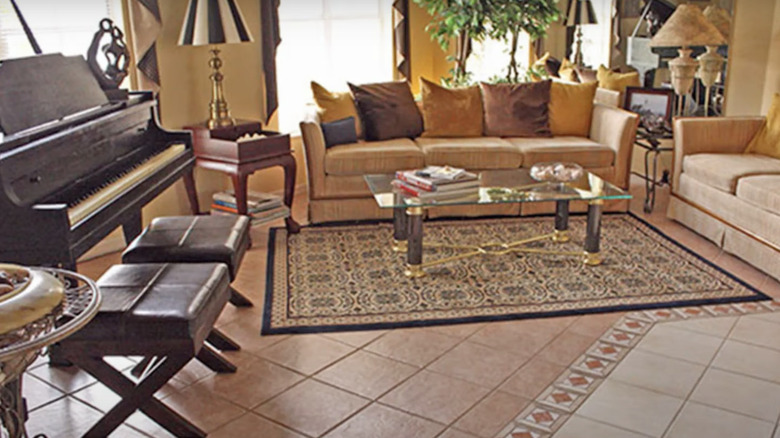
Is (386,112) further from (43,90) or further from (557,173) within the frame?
(43,90)

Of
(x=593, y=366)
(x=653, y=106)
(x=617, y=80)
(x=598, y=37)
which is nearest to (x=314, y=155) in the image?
(x=593, y=366)

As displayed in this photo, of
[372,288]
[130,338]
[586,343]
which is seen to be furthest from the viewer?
[372,288]

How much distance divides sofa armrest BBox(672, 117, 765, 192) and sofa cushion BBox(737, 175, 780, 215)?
2.08 ft

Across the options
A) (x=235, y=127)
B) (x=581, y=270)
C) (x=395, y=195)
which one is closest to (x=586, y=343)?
(x=581, y=270)

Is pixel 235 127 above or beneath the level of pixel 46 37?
beneath

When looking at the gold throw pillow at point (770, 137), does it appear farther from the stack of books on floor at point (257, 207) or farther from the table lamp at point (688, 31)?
the stack of books on floor at point (257, 207)

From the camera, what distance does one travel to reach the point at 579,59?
6797mm

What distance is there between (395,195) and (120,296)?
75.8 inches

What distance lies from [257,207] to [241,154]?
457mm

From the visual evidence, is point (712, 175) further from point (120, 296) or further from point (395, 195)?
point (120, 296)

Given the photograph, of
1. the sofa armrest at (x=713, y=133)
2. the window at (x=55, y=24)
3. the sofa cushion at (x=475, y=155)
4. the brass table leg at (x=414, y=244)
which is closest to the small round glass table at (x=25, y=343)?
the brass table leg at (x=414, y=244)

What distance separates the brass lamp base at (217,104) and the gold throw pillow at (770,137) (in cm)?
346

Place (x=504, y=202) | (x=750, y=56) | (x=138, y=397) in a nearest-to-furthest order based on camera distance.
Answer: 1. (x=138, y=397)
2. (x=504, y=202)
3. (x=750, y=56)

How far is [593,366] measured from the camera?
10.1ft
